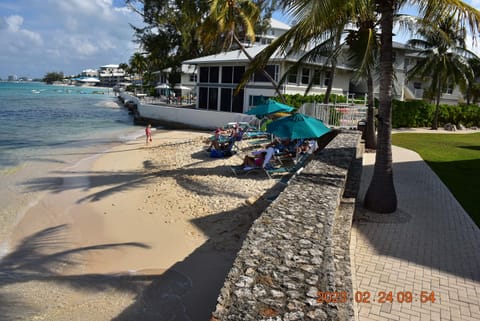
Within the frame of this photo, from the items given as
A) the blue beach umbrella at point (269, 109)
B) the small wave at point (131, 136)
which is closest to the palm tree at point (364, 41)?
the blue beach umbrella at point (269, 109)

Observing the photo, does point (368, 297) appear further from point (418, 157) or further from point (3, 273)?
point (418, 157)

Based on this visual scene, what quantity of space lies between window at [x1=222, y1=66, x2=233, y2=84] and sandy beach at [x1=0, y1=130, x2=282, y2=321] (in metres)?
15.9

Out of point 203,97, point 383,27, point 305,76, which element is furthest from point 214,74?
point 383,27

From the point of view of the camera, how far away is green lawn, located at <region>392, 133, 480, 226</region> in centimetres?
949

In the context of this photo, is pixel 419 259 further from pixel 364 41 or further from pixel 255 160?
pixel 255 160

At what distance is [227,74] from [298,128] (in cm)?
1988

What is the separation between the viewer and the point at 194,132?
2650 cm

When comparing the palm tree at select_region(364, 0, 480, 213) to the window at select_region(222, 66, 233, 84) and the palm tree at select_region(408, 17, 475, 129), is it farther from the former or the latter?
the window at select_region(222, 66, 233, 84)

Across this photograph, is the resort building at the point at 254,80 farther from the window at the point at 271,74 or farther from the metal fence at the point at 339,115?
the metal fence at the point at 339,115

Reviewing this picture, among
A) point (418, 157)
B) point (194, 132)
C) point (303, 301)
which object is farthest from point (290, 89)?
point (303, 301)

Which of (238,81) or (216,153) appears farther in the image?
(238,81)

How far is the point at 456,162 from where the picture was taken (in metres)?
14.2

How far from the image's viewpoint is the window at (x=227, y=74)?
28.9 m

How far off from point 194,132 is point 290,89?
754 centimetres
